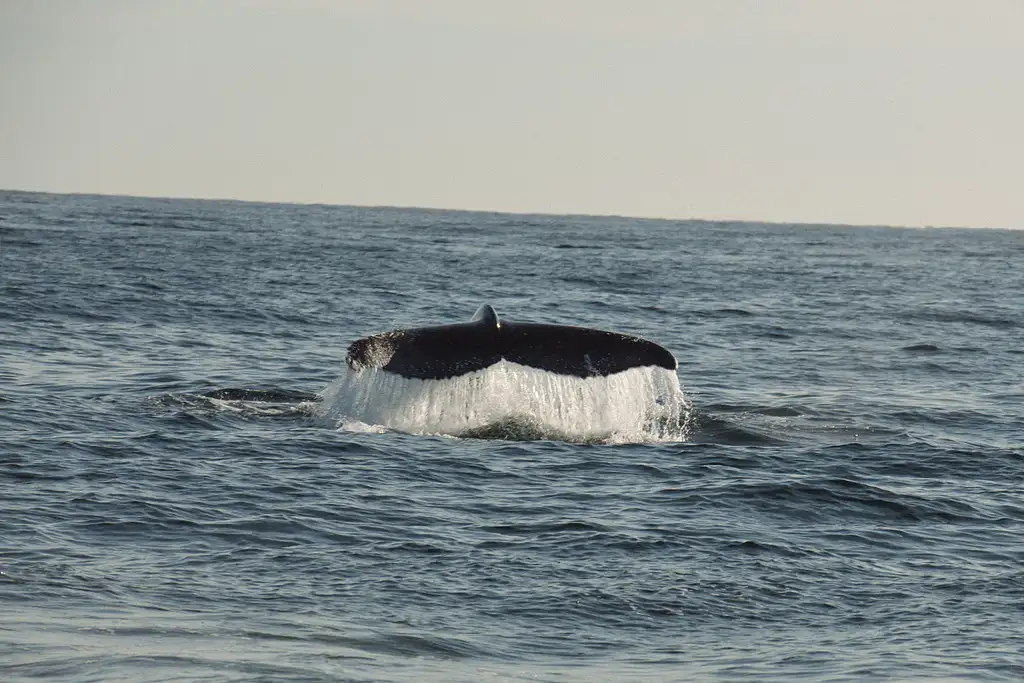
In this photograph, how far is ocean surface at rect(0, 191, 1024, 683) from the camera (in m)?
7.43

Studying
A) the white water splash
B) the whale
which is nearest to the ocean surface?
the white water splash

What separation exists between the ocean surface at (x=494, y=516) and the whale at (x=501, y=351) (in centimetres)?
20

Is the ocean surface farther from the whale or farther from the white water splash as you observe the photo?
the whale

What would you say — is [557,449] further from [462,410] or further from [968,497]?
[968,497]

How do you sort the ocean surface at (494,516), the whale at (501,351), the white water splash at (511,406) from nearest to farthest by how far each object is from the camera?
the ocean surface at (494,516), the whale at (501,351), the white water splash at (511,406)

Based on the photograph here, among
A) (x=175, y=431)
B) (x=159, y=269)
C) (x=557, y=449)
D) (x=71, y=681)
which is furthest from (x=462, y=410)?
(x=159, y=269)

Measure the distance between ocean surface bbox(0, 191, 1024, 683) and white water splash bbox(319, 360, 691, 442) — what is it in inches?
1.5

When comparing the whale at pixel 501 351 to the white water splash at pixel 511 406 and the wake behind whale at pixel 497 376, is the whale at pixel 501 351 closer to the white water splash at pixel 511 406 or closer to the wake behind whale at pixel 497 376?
the wake behind whale at pixel 497 376

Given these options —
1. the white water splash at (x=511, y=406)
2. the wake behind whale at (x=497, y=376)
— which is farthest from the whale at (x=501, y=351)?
the white water splash at (x=511, y=406)

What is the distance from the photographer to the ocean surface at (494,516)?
7.43 m

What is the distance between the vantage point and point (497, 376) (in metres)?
12.4

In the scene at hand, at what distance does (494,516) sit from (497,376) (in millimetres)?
2203

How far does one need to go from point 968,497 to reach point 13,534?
23.2 ft

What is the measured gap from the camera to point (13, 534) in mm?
9172
